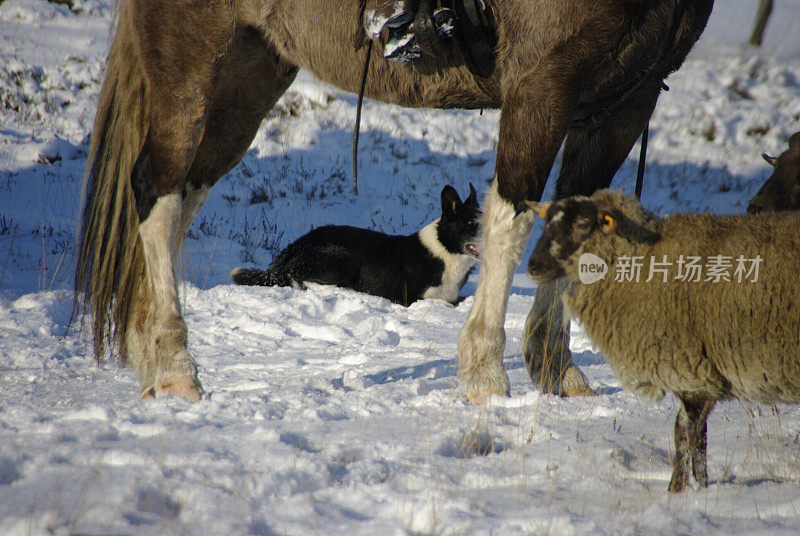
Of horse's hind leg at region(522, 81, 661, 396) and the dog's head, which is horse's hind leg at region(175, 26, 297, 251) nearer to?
horse's hind leg at region(522, 81, 661, 396)

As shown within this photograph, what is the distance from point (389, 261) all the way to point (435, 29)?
4378 millimetres

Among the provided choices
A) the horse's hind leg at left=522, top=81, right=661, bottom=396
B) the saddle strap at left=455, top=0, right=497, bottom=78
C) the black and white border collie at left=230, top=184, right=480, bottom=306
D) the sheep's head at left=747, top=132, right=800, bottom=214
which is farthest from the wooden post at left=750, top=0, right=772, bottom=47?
the saddle strap at left=455, top=0, right=497, bottom=78

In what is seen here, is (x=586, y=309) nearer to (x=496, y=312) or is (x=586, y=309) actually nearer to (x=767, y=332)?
(x=767, y=332)

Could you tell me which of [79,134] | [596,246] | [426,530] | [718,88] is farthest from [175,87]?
[718,88]

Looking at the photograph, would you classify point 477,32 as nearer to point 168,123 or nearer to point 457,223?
point 168,123

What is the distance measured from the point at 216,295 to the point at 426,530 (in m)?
4.57

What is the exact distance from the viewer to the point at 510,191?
293 centimetres

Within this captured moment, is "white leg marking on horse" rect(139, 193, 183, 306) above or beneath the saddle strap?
beneath

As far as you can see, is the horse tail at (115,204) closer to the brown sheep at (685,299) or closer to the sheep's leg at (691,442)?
the brown sheep at (685,299)

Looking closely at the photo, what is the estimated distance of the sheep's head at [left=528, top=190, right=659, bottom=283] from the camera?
2148 mm

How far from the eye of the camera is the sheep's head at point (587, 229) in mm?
2148

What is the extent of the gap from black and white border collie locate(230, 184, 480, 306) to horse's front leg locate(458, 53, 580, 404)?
3688 millimetres

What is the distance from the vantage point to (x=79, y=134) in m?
10.7

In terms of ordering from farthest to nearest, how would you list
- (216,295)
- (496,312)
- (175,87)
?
(216,295), (175,87), (496,312)
